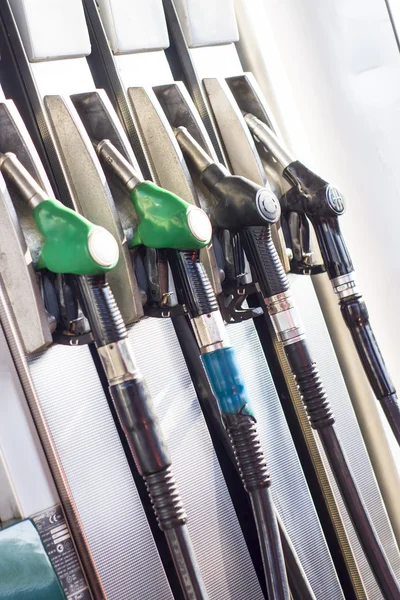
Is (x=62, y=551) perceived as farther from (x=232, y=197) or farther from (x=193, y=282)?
(x=232, y=197)

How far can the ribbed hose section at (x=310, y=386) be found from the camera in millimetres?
1195

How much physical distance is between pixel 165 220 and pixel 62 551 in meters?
0.44

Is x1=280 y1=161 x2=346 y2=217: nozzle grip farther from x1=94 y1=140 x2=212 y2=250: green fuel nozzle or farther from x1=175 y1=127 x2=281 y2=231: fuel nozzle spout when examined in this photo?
x1=94 y1=140 x2=212 y2=250: green fuel nozzle

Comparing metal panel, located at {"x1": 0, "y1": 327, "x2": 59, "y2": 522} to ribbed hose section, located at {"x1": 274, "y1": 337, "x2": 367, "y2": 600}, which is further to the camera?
ribbed hose section, located at {"x1": 274, "y1": 337, "x2": 367, "y2": 600}

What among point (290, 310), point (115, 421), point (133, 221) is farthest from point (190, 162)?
point (115, 421)

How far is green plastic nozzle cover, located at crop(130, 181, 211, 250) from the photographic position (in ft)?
3.58

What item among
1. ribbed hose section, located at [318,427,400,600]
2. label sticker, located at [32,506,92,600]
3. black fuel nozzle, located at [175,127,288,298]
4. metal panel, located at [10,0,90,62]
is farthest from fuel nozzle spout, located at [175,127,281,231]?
label sticker, located at [32,506,92,600]

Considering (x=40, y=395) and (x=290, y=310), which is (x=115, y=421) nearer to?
(x=40, y=395)

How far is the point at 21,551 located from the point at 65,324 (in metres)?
0.28

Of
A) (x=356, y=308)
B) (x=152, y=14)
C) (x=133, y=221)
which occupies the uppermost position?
(x=152, y=14)

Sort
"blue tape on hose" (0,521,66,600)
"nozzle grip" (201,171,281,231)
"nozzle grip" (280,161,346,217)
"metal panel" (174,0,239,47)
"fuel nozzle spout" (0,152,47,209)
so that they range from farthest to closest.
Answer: "metal panel" (174,0,239,47)
"nozzle grip" (280,161,346,217)
"nozzle grip" (201,171,281,231)
"fuel nozzle spout" (0,152,47,209)
"blue tape on hose" (0,521,66,600)

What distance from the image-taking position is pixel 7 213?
105 cm

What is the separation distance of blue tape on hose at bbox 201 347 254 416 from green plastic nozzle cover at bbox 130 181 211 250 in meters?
0.15

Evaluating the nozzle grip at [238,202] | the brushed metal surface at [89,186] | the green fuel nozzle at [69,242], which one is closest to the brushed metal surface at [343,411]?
the nozzle grip at [238,202]
